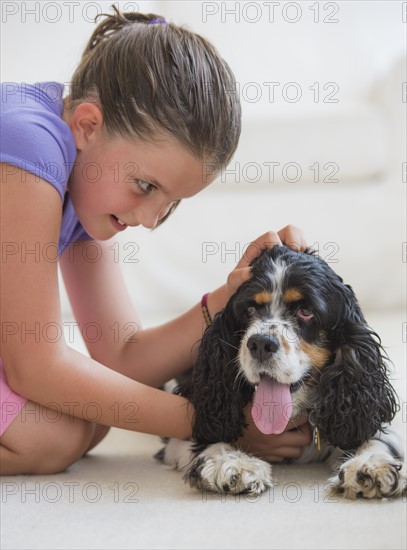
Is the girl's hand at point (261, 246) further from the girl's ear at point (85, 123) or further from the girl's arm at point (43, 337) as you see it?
the girl's ear at point (85, 123)

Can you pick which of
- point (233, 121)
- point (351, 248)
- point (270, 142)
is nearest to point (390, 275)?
point (351, 248)

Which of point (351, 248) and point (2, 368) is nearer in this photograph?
point (2, 368)

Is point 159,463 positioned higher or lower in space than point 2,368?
lower

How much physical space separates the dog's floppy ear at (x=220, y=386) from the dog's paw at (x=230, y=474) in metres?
0.11

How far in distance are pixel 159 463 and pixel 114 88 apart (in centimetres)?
87

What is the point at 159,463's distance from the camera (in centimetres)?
196

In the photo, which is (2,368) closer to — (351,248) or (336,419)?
(336,419)

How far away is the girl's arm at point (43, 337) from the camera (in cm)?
169

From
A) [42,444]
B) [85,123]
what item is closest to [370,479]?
[42,444]

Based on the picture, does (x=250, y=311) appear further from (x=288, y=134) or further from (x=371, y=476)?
(x=288, y=134)

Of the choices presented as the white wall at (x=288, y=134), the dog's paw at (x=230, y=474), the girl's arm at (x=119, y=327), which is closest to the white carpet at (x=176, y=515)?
the dog's paw at (x=230, y=474)

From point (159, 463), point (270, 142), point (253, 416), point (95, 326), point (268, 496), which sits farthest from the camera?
point (270, 142)

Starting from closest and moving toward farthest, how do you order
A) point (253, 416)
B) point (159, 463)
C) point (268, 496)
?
1. point (268, 496)
2. point (253, 416)
3. point (159, 463)

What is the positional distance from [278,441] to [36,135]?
0.84m
